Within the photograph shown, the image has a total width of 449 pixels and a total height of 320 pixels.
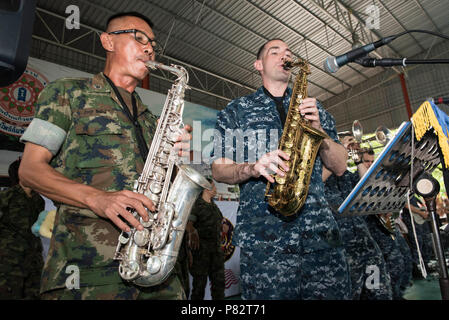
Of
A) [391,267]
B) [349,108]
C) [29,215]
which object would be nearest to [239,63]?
[349,108]

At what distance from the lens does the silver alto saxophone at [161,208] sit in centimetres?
173

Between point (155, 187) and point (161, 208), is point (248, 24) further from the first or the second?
point (161, 208)

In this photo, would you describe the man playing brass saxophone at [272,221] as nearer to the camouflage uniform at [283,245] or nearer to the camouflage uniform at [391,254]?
the camouflage uniform at [283,245]

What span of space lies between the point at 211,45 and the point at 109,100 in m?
12.1

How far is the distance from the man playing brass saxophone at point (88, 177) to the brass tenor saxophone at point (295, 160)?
91 centimetres

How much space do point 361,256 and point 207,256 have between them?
2443 mm

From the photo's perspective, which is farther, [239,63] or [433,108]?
[239,63]

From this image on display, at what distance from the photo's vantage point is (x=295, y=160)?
92.5 inches

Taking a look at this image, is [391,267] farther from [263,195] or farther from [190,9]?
[190,9]

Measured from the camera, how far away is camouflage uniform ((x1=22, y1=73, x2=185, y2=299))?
5.23 ft

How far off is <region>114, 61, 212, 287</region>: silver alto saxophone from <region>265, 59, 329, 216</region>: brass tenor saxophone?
542mm

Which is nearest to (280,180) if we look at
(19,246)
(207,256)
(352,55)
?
(352,55)

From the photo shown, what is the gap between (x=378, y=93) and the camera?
18.4 m

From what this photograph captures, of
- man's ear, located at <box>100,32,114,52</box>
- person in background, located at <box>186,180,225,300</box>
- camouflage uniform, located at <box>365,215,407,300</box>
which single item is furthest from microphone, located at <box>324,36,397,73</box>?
camouflage uniform, located at <box>365,215,407,300</box>
